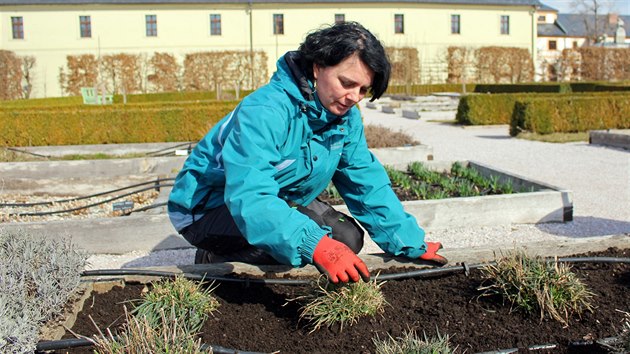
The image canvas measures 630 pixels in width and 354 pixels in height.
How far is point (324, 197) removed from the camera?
20.8 feet

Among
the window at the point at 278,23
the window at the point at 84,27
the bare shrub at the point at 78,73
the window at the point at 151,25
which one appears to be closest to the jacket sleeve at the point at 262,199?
the bare shrub at the point at 78,73

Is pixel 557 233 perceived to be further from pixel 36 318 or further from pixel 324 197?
pixel 36 318

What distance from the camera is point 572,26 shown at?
69625 mm

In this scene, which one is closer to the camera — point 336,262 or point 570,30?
point 336,262

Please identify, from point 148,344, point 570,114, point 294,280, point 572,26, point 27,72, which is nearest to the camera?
point 148,344

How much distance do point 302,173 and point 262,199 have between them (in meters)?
0.51

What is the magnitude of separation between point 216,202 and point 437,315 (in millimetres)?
1131

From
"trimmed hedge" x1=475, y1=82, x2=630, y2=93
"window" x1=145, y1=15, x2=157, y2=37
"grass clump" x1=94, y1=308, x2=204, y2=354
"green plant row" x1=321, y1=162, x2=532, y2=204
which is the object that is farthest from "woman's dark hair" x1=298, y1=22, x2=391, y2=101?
"window" x1=145, y1=15, x2=157, y2=37

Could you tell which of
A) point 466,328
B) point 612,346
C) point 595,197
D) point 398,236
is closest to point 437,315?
point 466,328

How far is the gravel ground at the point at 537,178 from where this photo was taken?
512 cm

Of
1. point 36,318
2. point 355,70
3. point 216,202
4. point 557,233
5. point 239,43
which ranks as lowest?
point 557,233

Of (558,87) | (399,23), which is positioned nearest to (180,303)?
(558,87)

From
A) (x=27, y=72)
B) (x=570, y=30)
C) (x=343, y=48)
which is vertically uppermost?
(x=570, y=30)

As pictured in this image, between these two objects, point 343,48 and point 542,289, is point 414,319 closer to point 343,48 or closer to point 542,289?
point 542,289
